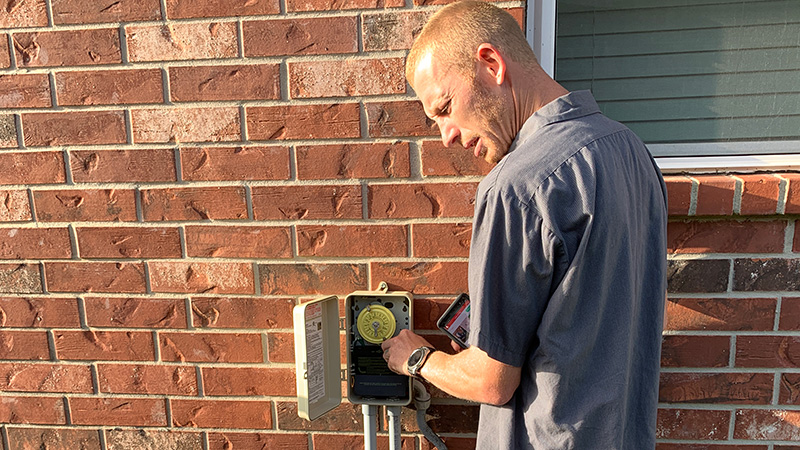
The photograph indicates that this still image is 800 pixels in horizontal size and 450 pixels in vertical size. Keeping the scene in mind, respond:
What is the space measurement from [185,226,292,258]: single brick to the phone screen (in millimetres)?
528

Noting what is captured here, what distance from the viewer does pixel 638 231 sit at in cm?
127

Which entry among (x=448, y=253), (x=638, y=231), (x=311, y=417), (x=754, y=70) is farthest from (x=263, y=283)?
(x=754, y=70)

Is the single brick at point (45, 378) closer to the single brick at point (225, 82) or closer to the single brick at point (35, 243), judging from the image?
the single brick at point (35, 243)

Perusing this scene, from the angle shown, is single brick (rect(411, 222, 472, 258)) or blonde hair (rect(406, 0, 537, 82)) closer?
blonde hair (rect(406, 0, 537, 82))

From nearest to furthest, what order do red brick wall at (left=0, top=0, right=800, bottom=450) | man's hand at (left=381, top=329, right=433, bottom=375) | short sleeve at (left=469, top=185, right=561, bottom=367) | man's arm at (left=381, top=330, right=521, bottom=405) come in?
short sleeve at (left=469, top=185, right=561, bottom=367) → man's arm at (left=381, top=330, right=521, bottom=405) → man's hand at (left=381, top=329, right=433, bottom=375) → red brick wall at (left=0, top=0, right=800, bottom=450)

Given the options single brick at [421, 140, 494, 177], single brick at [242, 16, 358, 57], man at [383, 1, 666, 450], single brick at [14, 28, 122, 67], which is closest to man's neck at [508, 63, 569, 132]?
man at [383, 1, 666, 450]

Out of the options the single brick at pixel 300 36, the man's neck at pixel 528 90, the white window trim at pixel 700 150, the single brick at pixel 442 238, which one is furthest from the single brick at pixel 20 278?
the white window trim at pixel 700 150

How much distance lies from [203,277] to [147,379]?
418mm

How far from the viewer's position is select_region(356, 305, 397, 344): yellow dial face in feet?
5.59

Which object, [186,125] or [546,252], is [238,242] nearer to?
[186,125]

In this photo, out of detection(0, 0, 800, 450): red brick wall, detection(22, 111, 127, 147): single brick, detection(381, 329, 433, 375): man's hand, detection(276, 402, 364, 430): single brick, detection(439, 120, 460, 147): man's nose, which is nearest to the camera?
detection(439, 120, 460, 147): man's nose

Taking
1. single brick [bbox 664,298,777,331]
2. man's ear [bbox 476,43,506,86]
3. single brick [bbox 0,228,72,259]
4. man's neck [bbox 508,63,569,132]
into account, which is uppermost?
man's ear [bbox 476,43,506,86]

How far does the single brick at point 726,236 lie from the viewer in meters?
1.65

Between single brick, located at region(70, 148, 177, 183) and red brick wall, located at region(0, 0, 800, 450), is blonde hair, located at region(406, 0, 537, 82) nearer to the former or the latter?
red brick wall, located at region(0, 0, 800, 450)
